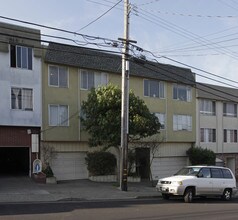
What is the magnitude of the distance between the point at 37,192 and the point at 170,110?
745 inches

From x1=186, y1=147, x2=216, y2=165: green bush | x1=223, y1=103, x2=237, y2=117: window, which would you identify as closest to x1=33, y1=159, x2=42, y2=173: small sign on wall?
x1=186, y1=147, x2=216, y2=165: green bush

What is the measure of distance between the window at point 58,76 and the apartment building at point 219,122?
46.9 ft

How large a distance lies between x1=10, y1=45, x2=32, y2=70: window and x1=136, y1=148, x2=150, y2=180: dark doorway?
1162 centimetres

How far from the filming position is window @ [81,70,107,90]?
110 feet

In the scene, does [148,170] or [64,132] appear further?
[148,170]

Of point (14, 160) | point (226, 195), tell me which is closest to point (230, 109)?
point (14, 160)

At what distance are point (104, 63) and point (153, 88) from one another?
594 cm

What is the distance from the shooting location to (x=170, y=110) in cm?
3959

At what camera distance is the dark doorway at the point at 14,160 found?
3364 cm

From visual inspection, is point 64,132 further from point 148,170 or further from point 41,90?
point 148,170

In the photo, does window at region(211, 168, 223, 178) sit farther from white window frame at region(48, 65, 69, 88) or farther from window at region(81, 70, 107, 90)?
white window frame at region(48, 65, 69, 88)

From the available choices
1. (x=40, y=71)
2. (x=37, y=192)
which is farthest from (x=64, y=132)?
(x=37, y=192)

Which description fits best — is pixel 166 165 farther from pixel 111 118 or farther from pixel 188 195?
pixel 188 195

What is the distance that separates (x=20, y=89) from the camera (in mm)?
29703
